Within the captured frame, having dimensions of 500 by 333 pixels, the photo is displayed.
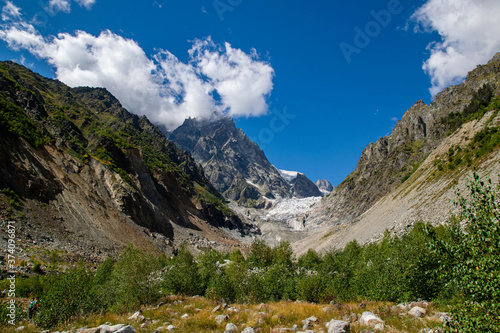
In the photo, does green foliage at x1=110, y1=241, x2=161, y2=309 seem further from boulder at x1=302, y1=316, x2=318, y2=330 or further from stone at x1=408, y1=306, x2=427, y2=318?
stone at x1=408, y1=306, x2=427, y2=318

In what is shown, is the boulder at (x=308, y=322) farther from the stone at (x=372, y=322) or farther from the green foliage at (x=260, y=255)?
the green foliage at (x=260, y=255)

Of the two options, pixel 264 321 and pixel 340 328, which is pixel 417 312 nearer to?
pixel 340 328

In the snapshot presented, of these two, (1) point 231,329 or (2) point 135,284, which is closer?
(1) point 231,329

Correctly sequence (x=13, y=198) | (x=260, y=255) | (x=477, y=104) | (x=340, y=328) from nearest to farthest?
(x=340, y=328) → (x=13, y=198) → (x=260, y=255) → (x=477, y=104)

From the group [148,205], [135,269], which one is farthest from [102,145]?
[135,269]

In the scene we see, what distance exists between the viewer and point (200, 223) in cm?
12562

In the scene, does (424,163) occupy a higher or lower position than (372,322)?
higher

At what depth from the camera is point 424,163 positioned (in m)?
92.2

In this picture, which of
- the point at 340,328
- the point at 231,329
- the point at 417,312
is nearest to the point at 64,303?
the point at 231,329

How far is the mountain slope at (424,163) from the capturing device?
5325 centimetres

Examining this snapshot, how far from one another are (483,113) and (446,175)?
82.6 ft

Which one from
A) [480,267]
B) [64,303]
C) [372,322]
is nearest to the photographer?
[480,267]

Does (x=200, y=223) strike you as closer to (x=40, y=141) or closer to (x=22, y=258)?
(x=40, y=141)

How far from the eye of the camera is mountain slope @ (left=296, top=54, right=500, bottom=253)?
53.2 m
